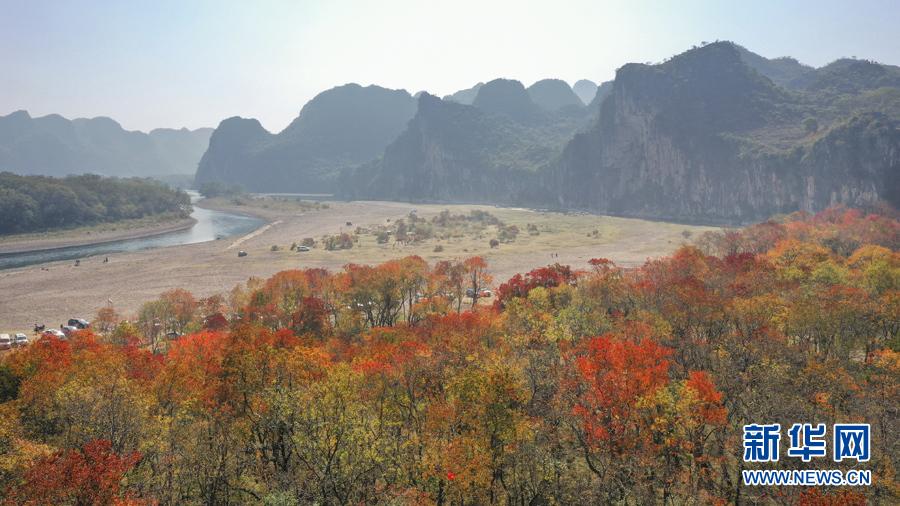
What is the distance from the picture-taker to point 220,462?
17500mm

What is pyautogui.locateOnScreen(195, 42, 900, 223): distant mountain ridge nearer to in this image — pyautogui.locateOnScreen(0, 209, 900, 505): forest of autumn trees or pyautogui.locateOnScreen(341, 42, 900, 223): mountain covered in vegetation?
pyautogui.locateOnScreen(341, 42, 900, 223): mountain covered in vegetation

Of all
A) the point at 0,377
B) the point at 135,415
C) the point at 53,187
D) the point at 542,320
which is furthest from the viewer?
the point at 53,187

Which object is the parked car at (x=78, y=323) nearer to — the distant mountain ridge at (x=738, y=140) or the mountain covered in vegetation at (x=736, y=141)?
the distant mountain ridge at (x=738, y=140)

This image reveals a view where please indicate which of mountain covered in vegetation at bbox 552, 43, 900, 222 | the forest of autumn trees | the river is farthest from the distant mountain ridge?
the river

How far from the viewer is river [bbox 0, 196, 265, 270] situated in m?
88.8

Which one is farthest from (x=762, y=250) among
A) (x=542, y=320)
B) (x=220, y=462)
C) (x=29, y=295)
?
(x=29, y=295)

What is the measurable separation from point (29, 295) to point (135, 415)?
6505 centimetres

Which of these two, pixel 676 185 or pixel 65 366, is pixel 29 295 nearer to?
pixel 65 366

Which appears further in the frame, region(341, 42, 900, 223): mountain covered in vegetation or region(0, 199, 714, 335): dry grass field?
region(341, 42, 900, 223): mountain covered in vegetation

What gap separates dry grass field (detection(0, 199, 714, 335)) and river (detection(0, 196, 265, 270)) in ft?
24.9

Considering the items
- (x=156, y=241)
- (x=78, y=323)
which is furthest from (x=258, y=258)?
(x=156, y=241)

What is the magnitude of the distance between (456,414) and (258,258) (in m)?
80.1

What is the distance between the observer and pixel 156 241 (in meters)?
116

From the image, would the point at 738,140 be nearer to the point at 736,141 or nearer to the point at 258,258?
the point at 736,141
